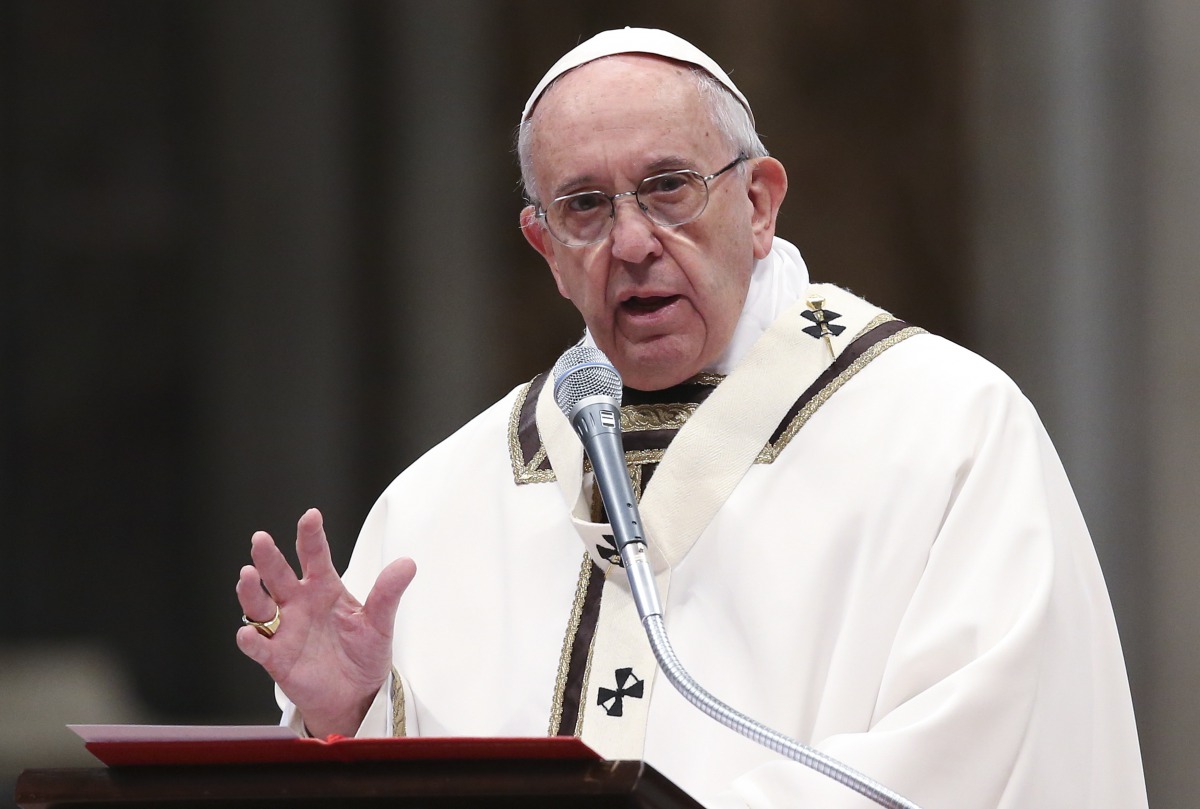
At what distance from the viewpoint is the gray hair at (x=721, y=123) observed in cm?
303

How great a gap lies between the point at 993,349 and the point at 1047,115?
0.73 meters

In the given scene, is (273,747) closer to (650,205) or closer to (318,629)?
(318,629)

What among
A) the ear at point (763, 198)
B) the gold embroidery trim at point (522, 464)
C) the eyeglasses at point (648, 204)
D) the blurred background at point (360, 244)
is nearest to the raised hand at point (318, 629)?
the gold embroidery trim at point (522, 464)

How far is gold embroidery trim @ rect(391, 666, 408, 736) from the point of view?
2.82m

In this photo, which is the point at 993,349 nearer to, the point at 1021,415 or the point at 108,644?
the point at 1021,415

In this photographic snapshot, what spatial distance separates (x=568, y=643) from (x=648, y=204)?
30.9 inches

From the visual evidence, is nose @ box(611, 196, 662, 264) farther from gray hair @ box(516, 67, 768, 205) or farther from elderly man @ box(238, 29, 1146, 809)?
gray hair @ box(516, 67, 768, 205)

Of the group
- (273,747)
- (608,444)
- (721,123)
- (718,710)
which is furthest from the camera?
(721,123)

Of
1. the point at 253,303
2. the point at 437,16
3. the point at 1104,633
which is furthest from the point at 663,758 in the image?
the point at 437,16

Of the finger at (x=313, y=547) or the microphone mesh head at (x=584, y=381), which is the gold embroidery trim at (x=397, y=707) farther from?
the microphone mesh head at (x=584, y=381)

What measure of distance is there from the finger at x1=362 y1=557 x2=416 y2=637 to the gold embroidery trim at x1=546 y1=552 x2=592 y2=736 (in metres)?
0.36

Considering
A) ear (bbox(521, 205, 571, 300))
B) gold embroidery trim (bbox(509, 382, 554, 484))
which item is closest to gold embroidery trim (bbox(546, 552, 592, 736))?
gold embroidery trim (bbox(509, 382, 554, 484))

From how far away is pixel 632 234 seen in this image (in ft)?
9.46

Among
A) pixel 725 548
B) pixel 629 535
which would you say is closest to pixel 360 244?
pixel 725 548
